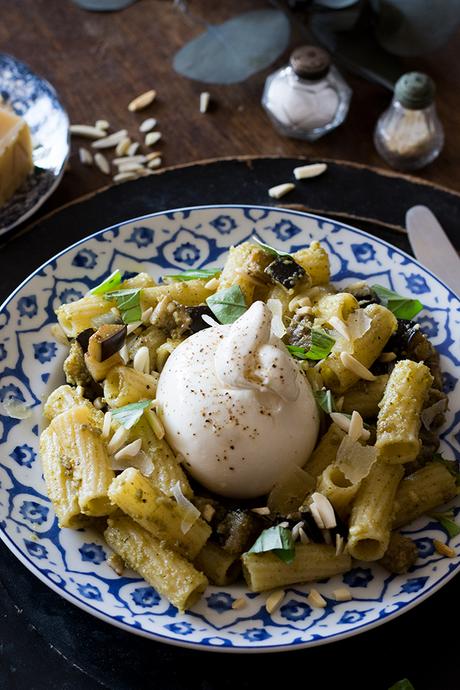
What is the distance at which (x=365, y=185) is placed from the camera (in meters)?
3.48

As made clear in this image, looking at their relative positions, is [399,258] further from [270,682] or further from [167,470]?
[270,682]

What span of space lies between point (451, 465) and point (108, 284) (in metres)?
1.17

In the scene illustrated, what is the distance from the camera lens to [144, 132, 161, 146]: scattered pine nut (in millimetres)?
3869

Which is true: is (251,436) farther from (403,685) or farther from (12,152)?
(12,152)

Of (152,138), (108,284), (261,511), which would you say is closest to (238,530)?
(261,511)

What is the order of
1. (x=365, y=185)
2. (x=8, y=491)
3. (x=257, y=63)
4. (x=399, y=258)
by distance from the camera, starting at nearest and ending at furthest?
(x=8, y=491)
(x=399, y=258)
(x=365, y=185)
(x=257, y=63)

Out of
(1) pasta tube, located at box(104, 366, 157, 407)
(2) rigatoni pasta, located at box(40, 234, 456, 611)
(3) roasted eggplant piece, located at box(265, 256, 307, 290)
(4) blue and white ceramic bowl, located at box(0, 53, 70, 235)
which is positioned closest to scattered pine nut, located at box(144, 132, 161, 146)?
(4) blue and white ceramic bowl, located at box(0, 53, 70, 235)

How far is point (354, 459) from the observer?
2.32 meters

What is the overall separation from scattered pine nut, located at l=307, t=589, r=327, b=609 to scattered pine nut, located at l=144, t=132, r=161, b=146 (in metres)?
2.30

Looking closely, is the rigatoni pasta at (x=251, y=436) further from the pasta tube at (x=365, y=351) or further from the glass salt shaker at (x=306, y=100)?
the glass salt shaker at (x=306, y=100)

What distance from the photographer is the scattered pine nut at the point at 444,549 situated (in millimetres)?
2266

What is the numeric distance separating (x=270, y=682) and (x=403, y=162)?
2.35 m

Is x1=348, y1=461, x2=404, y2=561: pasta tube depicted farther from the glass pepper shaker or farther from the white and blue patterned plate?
the glass pepper shaker

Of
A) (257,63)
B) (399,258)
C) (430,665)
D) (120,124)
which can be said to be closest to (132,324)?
(399,258)
